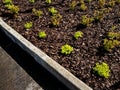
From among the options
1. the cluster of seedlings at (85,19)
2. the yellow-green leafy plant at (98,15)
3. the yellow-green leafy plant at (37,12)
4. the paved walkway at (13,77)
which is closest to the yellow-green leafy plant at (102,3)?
the cluster of seedlings at (85,19)

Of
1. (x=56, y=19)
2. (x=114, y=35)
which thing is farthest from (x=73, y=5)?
(x=114, y=35)

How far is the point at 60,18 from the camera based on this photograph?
8461mm

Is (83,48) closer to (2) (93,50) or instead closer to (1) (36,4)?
(2) (93,50)

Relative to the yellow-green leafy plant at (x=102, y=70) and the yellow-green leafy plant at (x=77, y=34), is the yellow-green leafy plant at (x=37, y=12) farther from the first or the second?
the yellow-green leafy plant at (x=102, y=70)

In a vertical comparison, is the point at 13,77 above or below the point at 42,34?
below

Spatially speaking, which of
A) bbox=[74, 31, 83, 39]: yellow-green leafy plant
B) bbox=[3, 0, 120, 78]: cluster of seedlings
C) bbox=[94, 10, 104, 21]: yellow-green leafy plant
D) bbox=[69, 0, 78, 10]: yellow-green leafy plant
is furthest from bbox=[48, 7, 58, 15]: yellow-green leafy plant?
bbox=[74, 31, 83, 39]: yellow-green leafy plant

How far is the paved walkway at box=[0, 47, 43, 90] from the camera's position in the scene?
6.38 m

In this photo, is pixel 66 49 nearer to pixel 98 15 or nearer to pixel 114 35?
pixel 114 35

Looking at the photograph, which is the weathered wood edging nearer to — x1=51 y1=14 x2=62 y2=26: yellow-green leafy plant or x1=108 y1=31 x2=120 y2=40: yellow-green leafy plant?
x1=51 y1=14 x2=62 y2=26: yellow-green leafy plant

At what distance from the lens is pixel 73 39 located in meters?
7.36

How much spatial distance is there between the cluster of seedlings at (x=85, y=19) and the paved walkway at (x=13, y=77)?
1180mm

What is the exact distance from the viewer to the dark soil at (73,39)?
237 inches

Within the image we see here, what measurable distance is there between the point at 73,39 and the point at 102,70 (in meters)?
1.74

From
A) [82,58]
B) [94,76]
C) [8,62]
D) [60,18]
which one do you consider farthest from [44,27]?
[94,76]
